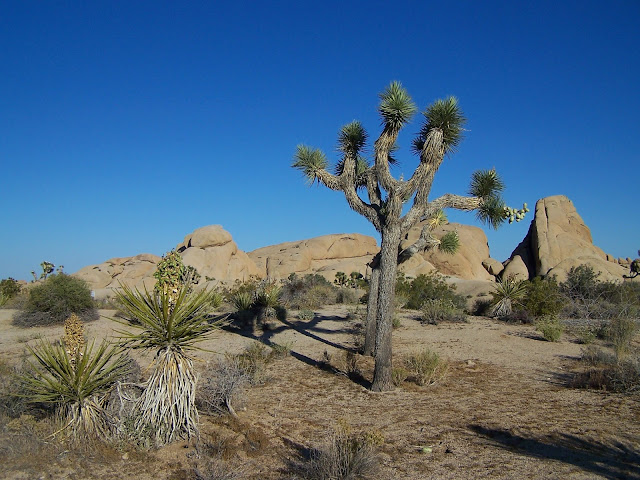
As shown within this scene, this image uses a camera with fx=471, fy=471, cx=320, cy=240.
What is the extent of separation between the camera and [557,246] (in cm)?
3198

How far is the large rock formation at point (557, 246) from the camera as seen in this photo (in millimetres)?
29984

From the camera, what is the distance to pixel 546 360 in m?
10.7

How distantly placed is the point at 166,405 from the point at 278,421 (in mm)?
1895

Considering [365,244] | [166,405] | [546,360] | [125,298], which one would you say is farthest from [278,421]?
[365,244]

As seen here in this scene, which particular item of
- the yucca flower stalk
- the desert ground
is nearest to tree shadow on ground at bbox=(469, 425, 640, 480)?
the desert ground

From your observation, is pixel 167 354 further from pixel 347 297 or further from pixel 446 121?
pixel 347 297

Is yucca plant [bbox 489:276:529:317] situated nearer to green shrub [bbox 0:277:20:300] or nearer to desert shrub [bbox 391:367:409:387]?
desert shrub [bbox 391:367:409:387]

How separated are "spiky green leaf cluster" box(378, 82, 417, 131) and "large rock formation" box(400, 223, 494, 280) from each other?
26.8 m

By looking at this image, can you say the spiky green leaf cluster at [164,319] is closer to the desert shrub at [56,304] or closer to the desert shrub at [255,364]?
the desert shrub at [255,364]

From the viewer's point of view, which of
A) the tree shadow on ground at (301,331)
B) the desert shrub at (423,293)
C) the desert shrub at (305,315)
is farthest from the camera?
the desert shrub at (423,293)

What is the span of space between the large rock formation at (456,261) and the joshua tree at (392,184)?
1000 inches

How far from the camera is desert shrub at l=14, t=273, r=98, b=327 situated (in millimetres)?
15258

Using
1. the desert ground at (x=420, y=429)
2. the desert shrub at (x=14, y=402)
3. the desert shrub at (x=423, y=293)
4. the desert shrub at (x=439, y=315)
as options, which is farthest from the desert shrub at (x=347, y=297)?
the desert shrub at (x=14, y=402)

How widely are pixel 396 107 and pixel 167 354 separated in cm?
629
